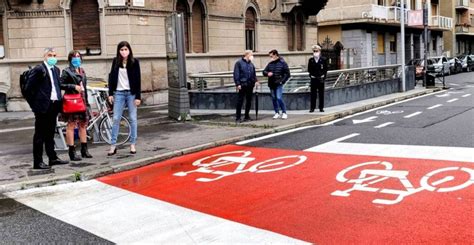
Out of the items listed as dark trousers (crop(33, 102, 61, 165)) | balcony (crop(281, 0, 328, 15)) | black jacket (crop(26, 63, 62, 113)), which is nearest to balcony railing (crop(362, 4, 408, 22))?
balcony (crop(281, 0, 328, 15))

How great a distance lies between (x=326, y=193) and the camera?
6.72 meters

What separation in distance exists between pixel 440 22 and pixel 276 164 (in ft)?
168

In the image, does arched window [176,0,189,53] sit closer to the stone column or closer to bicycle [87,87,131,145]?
the stone column

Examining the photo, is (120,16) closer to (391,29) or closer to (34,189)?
(34,189)

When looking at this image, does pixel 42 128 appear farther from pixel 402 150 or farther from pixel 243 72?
pixel 243 72

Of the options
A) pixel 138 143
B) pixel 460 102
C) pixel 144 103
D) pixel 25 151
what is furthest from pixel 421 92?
pixel 25 151

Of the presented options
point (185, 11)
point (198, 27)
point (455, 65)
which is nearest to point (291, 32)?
point (198, 27)

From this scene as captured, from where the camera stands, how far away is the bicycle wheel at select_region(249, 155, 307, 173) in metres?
8.38

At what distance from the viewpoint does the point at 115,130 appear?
980 centimetres

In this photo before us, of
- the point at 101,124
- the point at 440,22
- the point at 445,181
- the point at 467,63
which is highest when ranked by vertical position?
the point at 440,22

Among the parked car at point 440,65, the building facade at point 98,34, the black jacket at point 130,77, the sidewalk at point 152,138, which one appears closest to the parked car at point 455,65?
the parked car at point 440,65

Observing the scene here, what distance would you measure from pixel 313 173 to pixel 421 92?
1658 centimetres

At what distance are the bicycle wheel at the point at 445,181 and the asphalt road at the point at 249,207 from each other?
56mm

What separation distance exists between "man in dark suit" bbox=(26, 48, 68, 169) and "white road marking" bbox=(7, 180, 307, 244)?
1.14 m
